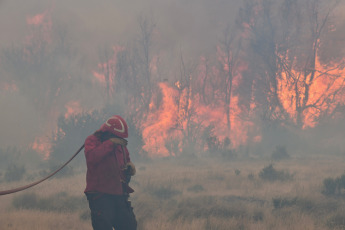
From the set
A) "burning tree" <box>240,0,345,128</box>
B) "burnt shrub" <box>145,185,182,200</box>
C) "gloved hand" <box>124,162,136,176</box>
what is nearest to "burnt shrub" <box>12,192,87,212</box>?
"burnt shrub" <box>145,185,182,200</box>

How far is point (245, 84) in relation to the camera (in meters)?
33.5

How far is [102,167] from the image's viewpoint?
3.76m

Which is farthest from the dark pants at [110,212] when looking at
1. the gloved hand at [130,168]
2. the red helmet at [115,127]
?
the red helmet at [115,127]

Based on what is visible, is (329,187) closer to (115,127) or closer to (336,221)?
(336,221)

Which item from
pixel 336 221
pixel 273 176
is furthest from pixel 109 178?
pixel 273 176

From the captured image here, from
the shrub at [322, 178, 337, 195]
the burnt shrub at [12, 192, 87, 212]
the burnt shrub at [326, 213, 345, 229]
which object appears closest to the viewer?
the burnt shrub at [326, 213, 345, 229]

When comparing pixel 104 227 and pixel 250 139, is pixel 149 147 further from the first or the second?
pixel 104 227

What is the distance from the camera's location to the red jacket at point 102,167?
3.68 meters

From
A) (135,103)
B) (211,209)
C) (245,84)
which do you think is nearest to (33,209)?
(211,209)

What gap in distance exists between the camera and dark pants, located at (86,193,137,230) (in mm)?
3578

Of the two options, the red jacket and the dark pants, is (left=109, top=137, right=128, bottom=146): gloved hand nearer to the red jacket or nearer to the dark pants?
the red jacket

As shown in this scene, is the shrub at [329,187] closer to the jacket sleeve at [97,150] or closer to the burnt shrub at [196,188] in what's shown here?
the burnt shrub at [196,188]

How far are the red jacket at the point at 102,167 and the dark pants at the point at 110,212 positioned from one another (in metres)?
0.08

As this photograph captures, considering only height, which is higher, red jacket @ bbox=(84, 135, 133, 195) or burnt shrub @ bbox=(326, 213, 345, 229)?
red jacket @ bbox=(84, 135, 133, 195)
